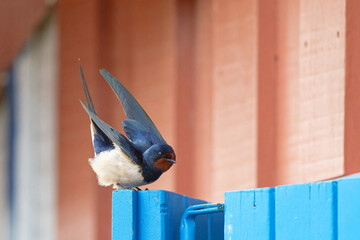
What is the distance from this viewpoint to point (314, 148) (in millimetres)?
2721

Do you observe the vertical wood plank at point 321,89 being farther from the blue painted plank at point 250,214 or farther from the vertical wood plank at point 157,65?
the vertical wood plank at point 157,65

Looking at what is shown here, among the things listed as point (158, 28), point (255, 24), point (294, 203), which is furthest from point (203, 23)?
point (294, 203)

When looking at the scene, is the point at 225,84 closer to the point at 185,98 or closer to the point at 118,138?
the point at 185,98

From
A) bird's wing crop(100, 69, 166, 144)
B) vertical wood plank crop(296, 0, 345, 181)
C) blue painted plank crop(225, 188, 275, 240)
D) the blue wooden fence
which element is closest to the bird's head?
bird's wing crop(100, 69, 166, 144)

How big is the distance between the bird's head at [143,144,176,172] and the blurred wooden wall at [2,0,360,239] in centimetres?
50

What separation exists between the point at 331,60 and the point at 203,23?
3.65 ft

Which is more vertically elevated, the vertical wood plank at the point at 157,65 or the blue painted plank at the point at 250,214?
the vertical wood plank at the point at 157,65

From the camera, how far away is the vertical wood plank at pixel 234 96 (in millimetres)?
3109

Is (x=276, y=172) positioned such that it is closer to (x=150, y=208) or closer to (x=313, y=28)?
(x=313, y=28)

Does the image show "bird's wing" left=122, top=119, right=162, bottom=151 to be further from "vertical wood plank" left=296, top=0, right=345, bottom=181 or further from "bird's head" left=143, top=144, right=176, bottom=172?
"vertical wood plank" left=296, top=0, right=345, bottom=181

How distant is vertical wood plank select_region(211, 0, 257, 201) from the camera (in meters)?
3.11

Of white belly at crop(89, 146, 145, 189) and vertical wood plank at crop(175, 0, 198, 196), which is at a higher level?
vertical wood plank at crop(175, 0, 198, 196)

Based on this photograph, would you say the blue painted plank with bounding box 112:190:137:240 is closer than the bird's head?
Yes

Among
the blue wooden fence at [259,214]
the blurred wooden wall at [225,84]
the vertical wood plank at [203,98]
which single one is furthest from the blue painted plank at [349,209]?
the vertical wood plank at [203,98]
